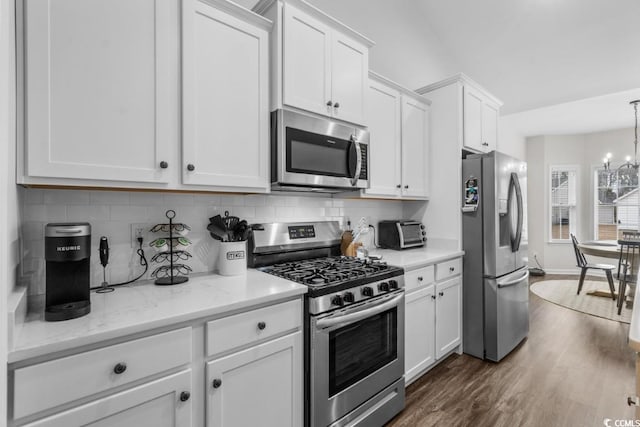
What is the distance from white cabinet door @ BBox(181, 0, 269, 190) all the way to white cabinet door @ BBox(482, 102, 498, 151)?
255cm

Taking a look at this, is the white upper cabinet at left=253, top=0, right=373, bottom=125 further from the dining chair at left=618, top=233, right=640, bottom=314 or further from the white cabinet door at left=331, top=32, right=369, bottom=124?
the dining chair at left=618, top=233, right=640, bottom=314

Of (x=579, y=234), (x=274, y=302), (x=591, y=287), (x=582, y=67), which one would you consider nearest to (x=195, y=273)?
(x=274, y=302)

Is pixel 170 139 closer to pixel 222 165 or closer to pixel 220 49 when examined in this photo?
pixel 222 165

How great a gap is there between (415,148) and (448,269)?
46.8 inches

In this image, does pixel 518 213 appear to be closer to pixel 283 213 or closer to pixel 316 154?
pixel 316 154

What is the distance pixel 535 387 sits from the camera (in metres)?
2.36

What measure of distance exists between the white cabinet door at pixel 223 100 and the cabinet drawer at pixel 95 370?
78cm

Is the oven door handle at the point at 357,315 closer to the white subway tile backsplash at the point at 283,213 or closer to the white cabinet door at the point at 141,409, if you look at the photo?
the white cabinet door at the point at 141,409

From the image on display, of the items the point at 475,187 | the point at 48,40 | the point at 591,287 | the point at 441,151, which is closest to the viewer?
the point at 48,40

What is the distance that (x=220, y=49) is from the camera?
1645mm

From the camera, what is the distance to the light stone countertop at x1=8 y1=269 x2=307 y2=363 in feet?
3.11

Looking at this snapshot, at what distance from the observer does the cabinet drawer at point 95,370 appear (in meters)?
0.89

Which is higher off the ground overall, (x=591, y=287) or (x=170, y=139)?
(x=170, y=139)

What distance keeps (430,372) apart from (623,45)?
3.85 m
